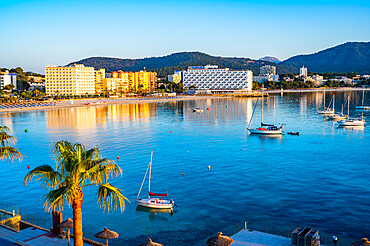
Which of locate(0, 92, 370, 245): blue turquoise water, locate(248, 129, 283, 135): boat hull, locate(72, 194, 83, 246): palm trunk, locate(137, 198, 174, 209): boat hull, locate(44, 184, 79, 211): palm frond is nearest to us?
locate(44, 184, 79, 211): palm frond

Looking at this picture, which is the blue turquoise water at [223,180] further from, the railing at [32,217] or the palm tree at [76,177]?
the palm tree at [76,177]

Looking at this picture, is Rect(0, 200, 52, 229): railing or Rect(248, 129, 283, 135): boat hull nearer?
Rect(0, 200, 52, 229): railing

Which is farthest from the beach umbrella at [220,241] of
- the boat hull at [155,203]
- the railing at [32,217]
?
the railing at [32,217]

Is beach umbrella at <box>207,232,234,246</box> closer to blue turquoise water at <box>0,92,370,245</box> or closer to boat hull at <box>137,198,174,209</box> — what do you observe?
blue turquoise water at <box>0,92,370,245</box>

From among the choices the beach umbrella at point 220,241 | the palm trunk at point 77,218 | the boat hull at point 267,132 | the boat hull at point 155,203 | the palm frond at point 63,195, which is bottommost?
the boat hull at point 155,203

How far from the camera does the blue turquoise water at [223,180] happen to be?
26.9 m

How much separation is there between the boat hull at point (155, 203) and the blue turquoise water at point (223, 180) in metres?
0.75

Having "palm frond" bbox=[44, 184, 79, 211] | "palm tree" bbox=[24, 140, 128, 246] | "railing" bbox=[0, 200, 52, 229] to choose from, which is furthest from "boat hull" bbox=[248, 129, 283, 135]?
"palm frond" bbox=[44, 184, 79, 211]

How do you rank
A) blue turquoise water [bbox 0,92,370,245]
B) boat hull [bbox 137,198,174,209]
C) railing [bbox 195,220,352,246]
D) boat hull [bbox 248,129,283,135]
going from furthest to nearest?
1. boat hull [bbox 248,129,283,135]
2. boat hull [bbox 137,198,174,209]
3. blue turquoise water [bbox 0,92,370,245]
4. railing [bbox 195,220,352,246]

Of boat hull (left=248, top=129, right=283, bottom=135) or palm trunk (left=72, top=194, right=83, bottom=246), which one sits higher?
palm trunk (left=72, top=194, right=83, bottom=246)

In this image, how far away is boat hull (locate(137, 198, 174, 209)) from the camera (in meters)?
29.9

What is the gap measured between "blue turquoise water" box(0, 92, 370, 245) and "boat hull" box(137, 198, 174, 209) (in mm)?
753

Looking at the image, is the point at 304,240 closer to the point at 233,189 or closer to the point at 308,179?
Answer: the point at 233,189

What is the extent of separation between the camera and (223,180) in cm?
3831
